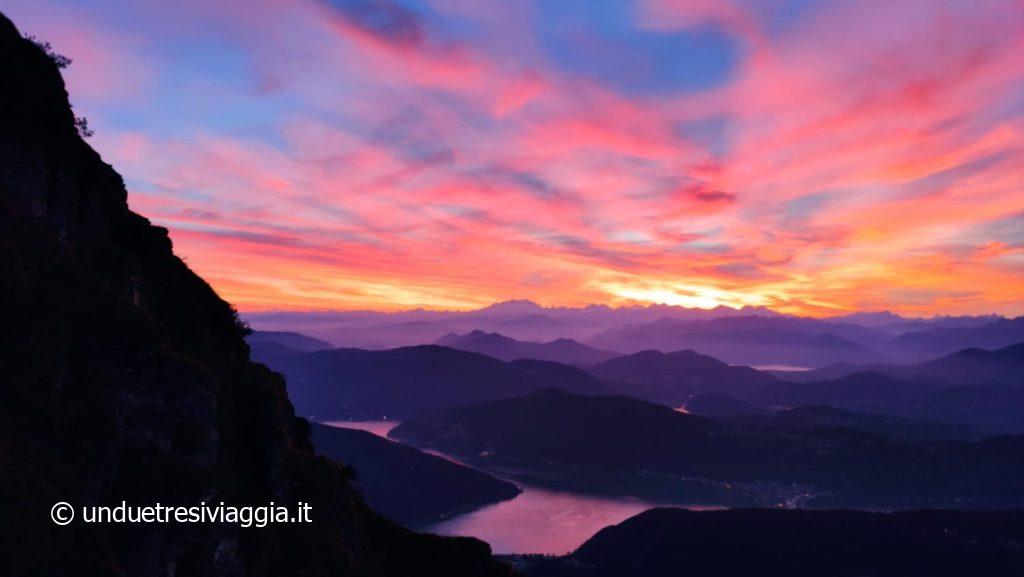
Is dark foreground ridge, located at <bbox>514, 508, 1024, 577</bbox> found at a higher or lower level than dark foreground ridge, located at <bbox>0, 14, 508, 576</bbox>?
lower

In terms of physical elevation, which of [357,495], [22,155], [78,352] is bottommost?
[357,495]

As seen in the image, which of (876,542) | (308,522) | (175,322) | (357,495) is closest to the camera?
(175,322)

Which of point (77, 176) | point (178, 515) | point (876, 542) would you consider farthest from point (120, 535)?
point (876, 542)

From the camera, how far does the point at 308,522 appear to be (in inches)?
1953

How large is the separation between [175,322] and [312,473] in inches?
756

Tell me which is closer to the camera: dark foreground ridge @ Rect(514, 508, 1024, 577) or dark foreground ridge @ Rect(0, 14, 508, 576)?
dark foreground ridge @ Rect(0, 14, 508, 576)

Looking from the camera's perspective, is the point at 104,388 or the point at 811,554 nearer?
the point at 104,388

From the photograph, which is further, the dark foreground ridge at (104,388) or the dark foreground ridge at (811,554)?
the dark foreground ridge at (811,554)

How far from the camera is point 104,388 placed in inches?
1342

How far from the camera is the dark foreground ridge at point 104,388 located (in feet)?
98.4

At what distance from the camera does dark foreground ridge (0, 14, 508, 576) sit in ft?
98.4

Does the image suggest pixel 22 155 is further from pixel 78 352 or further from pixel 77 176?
pixel 78 352

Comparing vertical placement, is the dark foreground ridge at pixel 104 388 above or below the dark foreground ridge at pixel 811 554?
above

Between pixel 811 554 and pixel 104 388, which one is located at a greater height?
pixel 104 388
